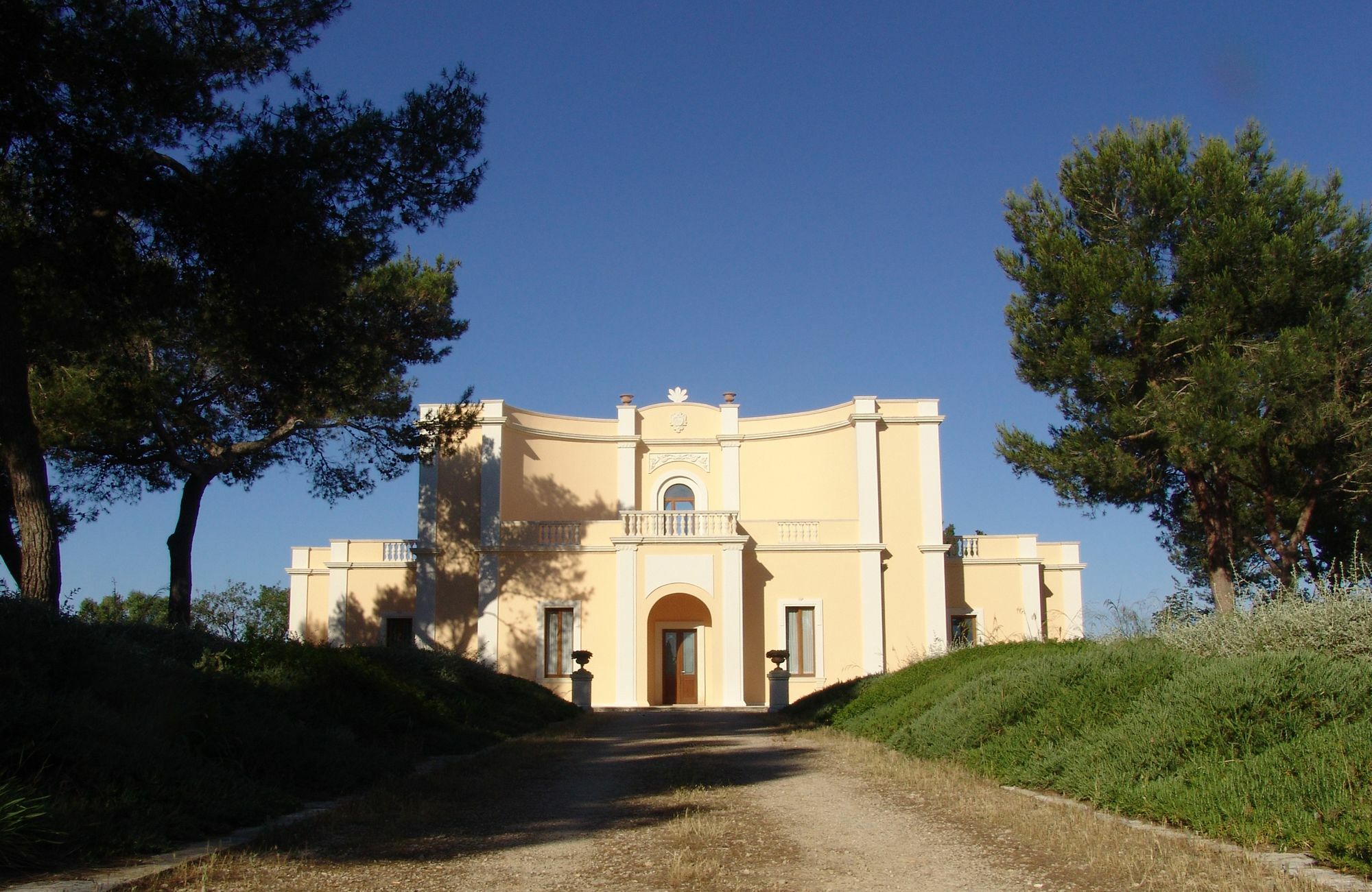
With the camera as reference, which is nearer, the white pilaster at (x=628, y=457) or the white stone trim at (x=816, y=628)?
the white stone trim at (x=816, y=628)

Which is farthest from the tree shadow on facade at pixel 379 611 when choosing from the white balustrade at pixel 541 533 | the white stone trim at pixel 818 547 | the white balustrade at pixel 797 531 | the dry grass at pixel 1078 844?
the dry grass at pixel 1078 844

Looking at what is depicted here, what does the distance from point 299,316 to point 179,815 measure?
6550 mm

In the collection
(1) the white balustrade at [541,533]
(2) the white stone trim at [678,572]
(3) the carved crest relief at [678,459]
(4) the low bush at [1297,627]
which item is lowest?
(4) the low bush at [1297,627]

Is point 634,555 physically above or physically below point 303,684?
above

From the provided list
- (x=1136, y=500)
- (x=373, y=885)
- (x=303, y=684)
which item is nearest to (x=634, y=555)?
(x=1136, y=500)

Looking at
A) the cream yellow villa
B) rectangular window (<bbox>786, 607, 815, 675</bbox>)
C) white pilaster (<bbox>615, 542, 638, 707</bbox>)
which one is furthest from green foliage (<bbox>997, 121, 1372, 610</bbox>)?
white pilaster (<bbox>615, 542, 638, 707</bbox>)

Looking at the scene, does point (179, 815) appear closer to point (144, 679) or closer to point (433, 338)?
point (144, 679)

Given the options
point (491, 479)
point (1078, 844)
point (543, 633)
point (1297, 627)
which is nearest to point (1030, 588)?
point (543, 633)

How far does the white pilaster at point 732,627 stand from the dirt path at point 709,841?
15.0 m

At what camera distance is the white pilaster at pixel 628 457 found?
93.1 feet

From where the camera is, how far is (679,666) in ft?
85.3

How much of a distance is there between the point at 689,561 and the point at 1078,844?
A: 19507mm

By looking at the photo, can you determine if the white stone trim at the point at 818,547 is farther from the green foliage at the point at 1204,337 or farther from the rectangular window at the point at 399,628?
the rectangular window at the point at 399,628

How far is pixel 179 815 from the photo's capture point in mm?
5562
